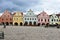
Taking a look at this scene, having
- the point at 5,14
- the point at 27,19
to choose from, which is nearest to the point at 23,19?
the point at 27,19

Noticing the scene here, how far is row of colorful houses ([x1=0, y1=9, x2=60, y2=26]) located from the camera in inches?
3561

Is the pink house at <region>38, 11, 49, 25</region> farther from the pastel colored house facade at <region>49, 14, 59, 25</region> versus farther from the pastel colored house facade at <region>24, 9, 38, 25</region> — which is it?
the pastel colored house facade at <region>24, 9, 38, 25</region>

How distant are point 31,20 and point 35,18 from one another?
2024 millimetres

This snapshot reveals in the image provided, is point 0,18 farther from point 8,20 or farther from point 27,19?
point 27,19

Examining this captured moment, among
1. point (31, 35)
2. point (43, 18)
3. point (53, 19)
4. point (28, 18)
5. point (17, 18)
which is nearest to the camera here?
point (31, 35)

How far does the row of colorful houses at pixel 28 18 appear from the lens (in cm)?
9044

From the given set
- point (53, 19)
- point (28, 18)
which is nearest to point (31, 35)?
point (28, 18)

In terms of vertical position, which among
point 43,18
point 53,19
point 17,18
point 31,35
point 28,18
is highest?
point 17,18

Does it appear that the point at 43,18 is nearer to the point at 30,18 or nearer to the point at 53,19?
the point at 53,19

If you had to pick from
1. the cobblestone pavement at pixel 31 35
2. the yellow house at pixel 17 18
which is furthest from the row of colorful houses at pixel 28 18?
the cobblestone pavement at pixel 31 35

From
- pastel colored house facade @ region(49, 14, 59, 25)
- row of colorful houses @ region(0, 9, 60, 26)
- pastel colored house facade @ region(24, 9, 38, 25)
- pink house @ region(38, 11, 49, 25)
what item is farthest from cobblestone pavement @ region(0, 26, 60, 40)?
pastel colored house facade @ region(49, 14, 59, 25)

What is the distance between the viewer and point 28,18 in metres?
90.9

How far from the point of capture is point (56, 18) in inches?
3639

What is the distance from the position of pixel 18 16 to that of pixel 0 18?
8.16m
